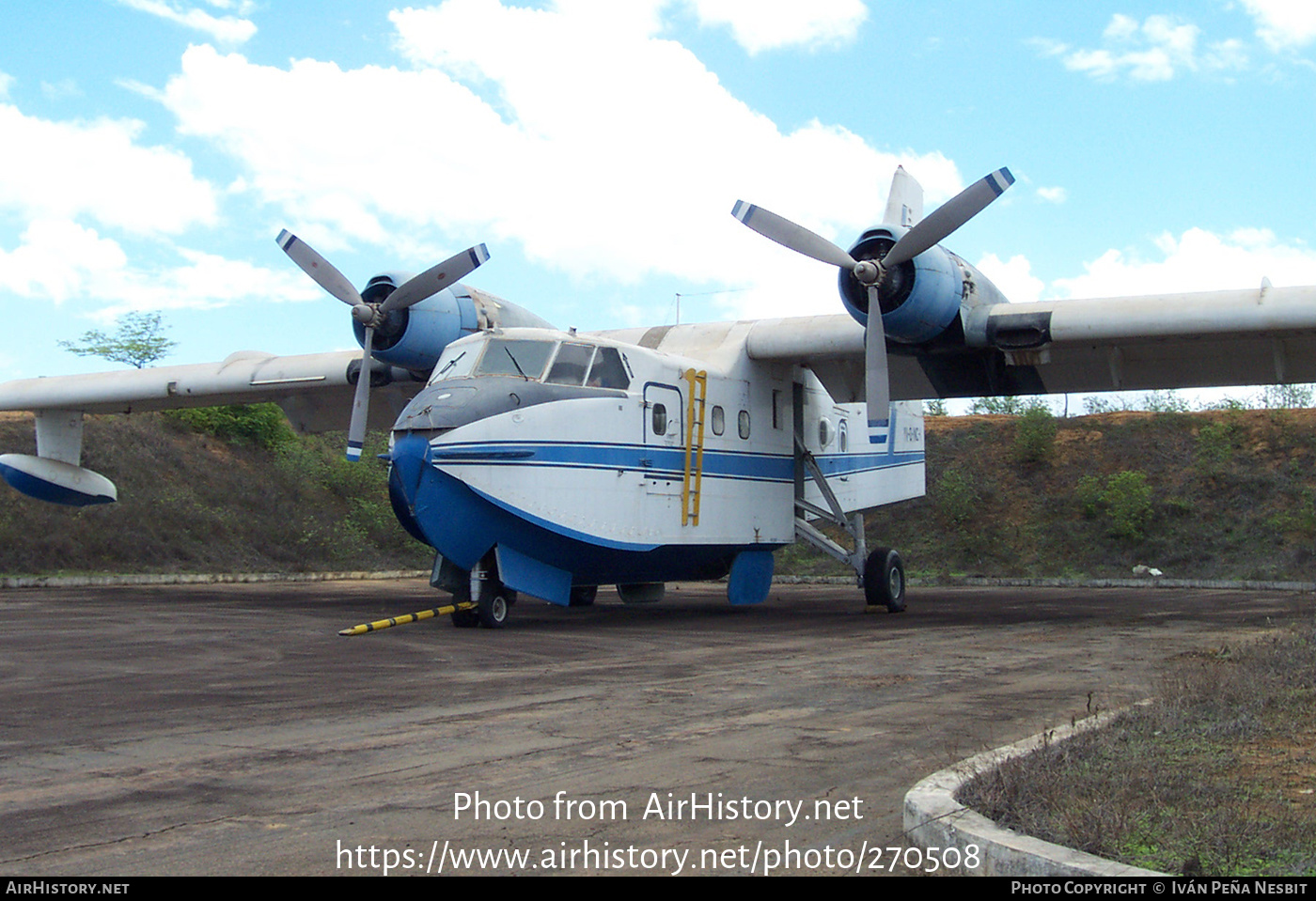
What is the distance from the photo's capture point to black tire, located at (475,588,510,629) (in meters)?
13.3

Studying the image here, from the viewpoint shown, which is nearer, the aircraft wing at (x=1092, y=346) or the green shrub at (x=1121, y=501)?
the aircraft wing at (x=1092, y=346)

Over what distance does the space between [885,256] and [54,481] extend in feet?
51.7

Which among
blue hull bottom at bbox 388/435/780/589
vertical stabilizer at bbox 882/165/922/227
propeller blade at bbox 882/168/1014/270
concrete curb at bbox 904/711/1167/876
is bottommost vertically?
concrete curb at bbox 904/711/1167/876

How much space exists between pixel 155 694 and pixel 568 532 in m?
5.91

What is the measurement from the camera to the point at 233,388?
20.0 m

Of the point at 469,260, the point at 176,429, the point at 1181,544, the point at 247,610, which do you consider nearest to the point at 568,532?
the point at 469,260

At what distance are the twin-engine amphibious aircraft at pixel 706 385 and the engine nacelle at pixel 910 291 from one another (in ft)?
0.10

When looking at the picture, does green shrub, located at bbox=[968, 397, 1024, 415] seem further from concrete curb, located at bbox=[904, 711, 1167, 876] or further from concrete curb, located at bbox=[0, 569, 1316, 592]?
concrete curb, located at bbox=[904, 711, 1167, 876]

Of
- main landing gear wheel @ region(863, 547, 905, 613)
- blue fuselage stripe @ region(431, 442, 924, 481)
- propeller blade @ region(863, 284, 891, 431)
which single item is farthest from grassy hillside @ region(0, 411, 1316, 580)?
propeller blade @ region(863, 284, 891, 431)

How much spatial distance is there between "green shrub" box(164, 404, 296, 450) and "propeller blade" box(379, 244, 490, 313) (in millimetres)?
19721

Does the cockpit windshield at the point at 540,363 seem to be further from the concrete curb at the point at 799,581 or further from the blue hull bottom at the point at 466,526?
the concrete curb at the point at 799,581

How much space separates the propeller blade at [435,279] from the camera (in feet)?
51.5

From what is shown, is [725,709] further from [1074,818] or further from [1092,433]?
[1092,433]

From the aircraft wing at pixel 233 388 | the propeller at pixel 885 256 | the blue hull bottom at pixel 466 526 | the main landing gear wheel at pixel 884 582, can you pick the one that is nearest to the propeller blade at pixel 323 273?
the aircraft wing at pixel 233 388
